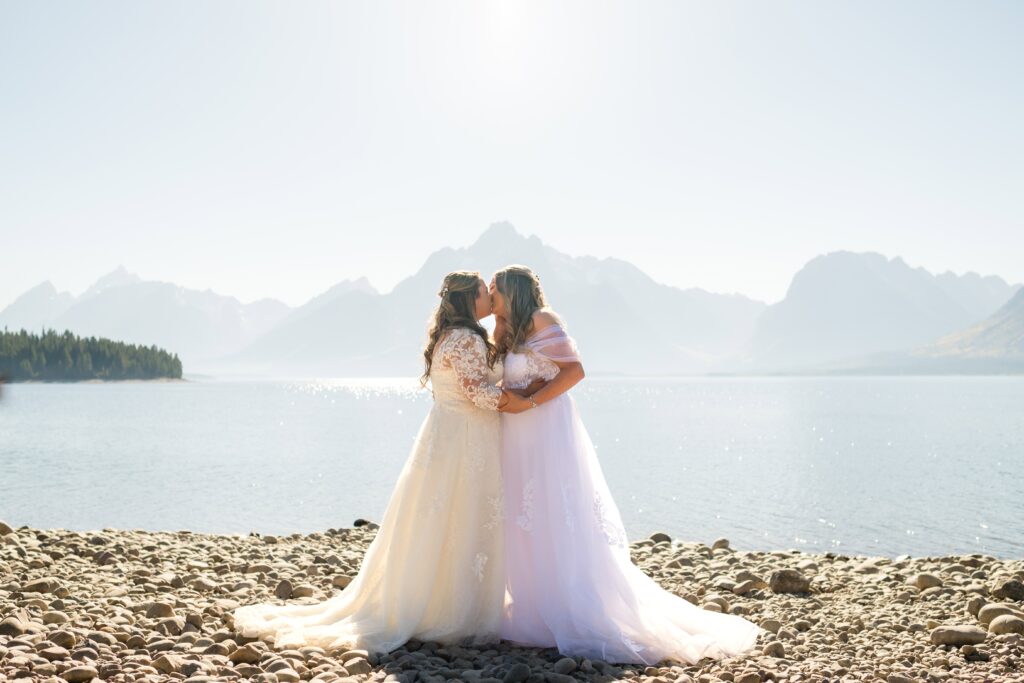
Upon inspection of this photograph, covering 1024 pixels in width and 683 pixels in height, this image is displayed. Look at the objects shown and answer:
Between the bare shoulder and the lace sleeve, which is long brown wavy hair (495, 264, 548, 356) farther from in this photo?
the lace sleeve

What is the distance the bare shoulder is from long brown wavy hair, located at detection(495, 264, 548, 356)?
0.12 ft

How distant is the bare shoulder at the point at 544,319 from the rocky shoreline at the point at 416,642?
2652mm

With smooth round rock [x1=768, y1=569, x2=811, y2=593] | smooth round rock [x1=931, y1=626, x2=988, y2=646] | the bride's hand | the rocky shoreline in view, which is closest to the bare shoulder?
the bride's hand

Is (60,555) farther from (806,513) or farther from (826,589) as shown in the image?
(806,513)

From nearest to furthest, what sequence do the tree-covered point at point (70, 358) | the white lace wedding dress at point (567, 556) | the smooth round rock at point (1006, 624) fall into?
the white lace wedding dress at point (567, 556), the smooth round rock at point (1006, 624), the tree-covered point at point (70, 358)

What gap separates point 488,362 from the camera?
23.4ft

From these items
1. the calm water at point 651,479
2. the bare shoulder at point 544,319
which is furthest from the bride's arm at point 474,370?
the calm water at point 651,479

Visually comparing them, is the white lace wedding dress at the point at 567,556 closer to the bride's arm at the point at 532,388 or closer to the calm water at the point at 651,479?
the bride's arm at the point at 532,388

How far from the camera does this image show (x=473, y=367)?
7.02 meters

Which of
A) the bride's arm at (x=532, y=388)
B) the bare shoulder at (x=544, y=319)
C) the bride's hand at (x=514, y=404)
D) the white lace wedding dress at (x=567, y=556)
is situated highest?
the bare shoulder at (x=544, y=319)

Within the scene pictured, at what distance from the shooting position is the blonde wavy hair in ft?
23.9

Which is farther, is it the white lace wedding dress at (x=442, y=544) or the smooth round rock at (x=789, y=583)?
the smooth round rock at (x=789, y=583)

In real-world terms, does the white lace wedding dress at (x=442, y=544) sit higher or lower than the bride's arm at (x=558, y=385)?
lower

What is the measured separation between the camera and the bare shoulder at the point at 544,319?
284 inches
